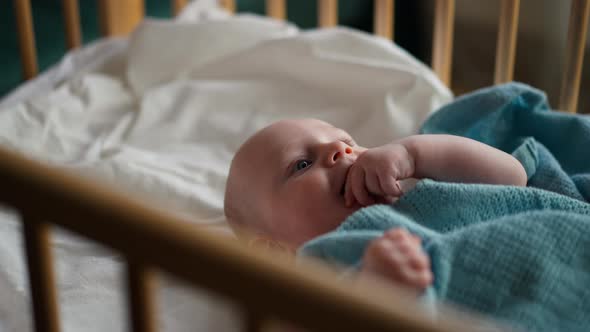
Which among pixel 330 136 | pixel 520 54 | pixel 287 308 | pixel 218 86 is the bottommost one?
pixel 520 54

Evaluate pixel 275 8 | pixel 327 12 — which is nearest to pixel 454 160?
pixel 327 12

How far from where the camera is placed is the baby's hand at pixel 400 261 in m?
0.62

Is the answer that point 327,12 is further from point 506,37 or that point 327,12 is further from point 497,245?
point 497,245

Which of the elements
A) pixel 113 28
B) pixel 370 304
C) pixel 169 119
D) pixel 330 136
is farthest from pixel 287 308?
pixel 113 28

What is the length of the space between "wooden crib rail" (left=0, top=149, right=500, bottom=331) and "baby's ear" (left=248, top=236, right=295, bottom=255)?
1.06 ft

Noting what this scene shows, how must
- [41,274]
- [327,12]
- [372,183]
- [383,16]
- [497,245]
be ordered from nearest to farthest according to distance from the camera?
[41,274] < [497,245] < [372,183] < [383,16] < [327,12]

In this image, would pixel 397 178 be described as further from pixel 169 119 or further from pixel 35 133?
pixel 35 133

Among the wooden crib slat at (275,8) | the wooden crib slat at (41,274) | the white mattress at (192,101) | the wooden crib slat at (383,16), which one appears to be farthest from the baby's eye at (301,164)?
the wooden crib slat at (275,8)

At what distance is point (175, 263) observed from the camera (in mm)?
477

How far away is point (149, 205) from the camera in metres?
0.51

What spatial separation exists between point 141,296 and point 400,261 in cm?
21

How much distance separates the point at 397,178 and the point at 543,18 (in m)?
1.35

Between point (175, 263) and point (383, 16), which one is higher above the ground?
point (175, 263)

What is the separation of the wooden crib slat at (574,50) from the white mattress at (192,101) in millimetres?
192
